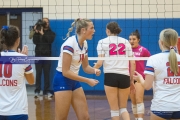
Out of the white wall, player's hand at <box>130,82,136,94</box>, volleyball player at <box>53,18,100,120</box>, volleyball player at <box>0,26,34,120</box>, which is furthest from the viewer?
the white wall

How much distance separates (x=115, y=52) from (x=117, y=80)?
46 centimetres

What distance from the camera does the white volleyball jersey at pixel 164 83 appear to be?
442 cm

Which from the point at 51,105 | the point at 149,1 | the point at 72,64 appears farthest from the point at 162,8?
the point at 72,64

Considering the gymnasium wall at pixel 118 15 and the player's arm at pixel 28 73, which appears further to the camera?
the gymnasium wall at pixel 118 15

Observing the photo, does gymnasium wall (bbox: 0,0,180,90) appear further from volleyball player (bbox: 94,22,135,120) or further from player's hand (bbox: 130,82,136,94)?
volleyball player (bbox: 94,22,135,120)

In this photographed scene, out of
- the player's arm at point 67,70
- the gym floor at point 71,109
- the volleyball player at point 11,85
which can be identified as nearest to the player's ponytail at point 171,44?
the player's arm at point 67,70

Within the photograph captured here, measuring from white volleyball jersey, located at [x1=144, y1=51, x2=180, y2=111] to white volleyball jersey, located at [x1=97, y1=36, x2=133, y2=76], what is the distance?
2.32 m

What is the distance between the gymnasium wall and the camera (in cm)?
1145

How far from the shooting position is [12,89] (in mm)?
4254

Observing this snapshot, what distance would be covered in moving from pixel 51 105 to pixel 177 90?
6273 mm

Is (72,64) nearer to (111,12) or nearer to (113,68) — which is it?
(113,68)

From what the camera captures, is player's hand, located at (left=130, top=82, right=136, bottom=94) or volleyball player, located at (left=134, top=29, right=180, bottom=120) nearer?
volleyball player, located at (left=134, top=29, right=180, bottom=120)

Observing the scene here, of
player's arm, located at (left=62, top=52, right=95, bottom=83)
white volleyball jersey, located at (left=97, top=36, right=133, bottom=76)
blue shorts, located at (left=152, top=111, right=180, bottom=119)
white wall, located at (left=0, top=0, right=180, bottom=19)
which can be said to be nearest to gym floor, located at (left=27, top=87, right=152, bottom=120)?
white volleyball jersey, located at (left=97, top=36, right=133, bottom=76)

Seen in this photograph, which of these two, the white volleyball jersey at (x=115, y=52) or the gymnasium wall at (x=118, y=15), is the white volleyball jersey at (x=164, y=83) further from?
the gymnasium wall at (x=118, y=15)
